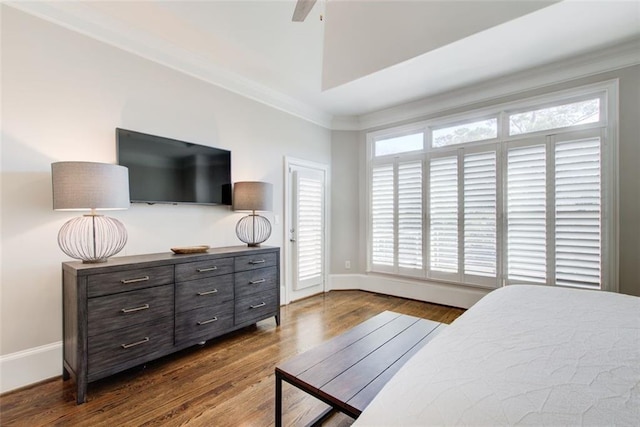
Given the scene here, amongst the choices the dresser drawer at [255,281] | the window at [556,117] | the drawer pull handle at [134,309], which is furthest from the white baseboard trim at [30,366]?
the window at [556,117]

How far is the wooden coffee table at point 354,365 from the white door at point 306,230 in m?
2.15

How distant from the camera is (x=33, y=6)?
2078mm

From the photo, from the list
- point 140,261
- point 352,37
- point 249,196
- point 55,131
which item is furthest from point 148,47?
point 352,37

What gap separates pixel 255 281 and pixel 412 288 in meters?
2.37

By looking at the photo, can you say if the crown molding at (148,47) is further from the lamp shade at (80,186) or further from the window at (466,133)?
the window at (466,133)

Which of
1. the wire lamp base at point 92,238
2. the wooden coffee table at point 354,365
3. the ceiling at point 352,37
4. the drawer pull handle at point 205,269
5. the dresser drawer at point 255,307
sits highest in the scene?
the ceiling at point 352,37

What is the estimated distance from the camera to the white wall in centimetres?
202

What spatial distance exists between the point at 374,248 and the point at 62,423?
12.4ft

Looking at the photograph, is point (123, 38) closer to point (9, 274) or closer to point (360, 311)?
point (9, 274)

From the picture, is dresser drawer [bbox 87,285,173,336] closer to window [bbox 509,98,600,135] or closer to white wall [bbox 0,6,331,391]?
white wall [bbox 0,6,331,391]

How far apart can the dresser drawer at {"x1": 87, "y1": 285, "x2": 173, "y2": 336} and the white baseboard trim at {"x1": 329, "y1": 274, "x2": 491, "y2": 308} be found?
278 centimetres

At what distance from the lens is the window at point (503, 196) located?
2.95 metres

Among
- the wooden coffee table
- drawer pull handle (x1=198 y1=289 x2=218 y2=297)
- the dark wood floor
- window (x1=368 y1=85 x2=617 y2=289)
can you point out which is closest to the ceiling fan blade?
the wooden coffee table

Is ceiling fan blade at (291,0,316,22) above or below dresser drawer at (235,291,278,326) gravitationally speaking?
above
